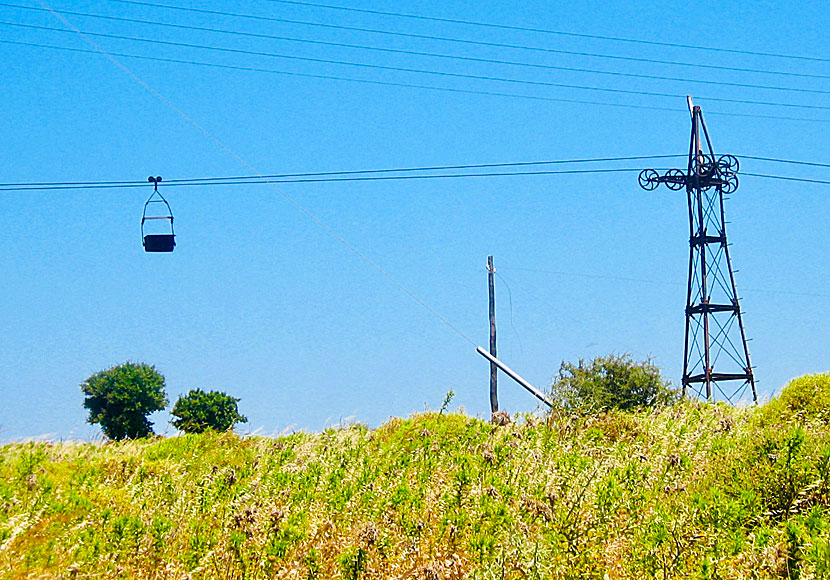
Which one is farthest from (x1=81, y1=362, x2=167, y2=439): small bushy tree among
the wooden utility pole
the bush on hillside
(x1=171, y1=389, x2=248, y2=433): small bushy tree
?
the bush on hillside

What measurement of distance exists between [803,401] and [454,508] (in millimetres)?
7488

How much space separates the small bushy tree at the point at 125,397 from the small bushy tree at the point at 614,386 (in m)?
21.5

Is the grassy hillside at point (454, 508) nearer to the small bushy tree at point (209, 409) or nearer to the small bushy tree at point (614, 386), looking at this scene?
the small bushy tree at point (614, 386)

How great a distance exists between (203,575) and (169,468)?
578 cm

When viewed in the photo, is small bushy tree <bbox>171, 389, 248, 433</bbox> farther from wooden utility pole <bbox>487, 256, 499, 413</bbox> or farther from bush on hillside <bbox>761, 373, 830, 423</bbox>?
bush on hillside <bbox>761, 373, 830, 423</bbox>

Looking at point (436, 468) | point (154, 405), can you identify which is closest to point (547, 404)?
point (436, 468)

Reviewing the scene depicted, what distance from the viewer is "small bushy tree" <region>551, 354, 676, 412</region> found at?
2083 cm

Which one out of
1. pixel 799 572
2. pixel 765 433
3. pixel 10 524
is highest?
pixel 765 433

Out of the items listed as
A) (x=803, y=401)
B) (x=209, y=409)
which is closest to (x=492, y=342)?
(x=209, y=409)

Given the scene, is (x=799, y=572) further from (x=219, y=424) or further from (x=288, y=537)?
(x=219, y=424)

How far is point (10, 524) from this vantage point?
1270cm

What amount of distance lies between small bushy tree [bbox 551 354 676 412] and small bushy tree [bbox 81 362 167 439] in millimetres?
21545

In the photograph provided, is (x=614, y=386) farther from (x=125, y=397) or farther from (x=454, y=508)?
(x=125, y=397)

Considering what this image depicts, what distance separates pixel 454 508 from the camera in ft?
40.4
